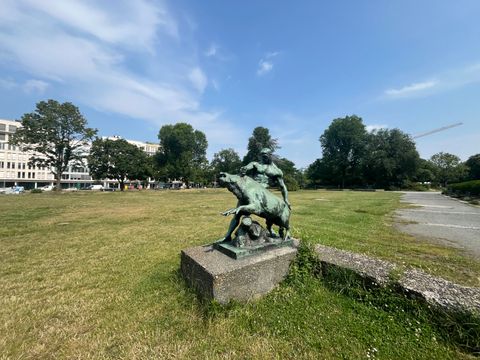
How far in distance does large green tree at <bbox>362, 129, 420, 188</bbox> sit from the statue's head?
53.4 metres

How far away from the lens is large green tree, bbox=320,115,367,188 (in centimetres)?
5325

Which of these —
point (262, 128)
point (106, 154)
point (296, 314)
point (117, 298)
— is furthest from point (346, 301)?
point (262, 128)

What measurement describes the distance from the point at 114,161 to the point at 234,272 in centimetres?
4658

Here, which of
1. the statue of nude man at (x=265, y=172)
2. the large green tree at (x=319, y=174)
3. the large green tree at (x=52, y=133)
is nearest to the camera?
the statue of nude man at (x=265, y=172)

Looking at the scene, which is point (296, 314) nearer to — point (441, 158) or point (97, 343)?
point (97, 343)

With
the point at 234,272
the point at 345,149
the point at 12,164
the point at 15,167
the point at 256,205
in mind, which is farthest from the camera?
the point at 15,167

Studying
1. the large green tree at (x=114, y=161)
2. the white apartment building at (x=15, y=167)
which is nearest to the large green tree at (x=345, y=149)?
the large green tree at (x=114, y=161)

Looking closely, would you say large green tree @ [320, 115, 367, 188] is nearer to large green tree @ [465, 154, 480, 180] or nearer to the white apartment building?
large green tree @ [465, 154, 480, 180]

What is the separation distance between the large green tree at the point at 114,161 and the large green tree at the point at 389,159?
48458mm

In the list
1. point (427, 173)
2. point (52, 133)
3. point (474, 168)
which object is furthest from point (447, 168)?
point (52, 133)

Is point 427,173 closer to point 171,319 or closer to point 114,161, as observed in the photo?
point 114,161

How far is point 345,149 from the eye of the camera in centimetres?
5475

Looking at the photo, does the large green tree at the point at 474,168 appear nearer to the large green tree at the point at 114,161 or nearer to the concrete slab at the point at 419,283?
the concrete slab at the point at 419,283

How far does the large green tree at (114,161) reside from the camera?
4175cm
